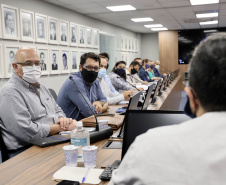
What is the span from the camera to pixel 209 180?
577mm

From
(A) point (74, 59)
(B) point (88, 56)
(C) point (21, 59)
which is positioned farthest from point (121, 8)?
(C) point (21, 59)

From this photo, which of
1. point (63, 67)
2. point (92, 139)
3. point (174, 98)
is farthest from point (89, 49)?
point (92, 139)

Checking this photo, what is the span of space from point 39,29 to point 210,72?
16.5 feet

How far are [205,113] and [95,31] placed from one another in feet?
24.5

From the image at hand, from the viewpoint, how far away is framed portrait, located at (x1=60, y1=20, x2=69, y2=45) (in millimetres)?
6020

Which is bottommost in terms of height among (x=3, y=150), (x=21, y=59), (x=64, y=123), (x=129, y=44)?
(x=3, y=150)

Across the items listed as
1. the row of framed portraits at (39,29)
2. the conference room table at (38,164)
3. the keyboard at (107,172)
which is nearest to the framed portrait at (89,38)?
the row of framed portraits at (39,29)

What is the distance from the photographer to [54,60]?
5.79 metres

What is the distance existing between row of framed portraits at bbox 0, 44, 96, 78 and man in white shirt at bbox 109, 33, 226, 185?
4.17 m

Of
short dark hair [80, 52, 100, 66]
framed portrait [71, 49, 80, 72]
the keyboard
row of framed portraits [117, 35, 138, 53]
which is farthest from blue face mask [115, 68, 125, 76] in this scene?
row of framed portraits [117, 35, 138, 53]

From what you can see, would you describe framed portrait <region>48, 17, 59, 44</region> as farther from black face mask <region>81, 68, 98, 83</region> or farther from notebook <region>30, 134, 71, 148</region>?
notebook <region>30, 134, 71, 148</region>

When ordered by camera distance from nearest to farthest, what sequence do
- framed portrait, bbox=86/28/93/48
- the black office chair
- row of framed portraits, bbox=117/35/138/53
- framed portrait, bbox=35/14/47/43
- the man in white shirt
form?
the man in white shirt
the black office chair
framed portrait, bbox=35/14/47/43
framed portrait, bbox=86/28/93/48
row of framed portraits, bbox=117/35/138/53

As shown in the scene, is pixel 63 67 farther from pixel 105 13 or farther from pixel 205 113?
pixel 205 113

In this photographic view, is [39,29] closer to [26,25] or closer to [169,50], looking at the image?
[26,25]
